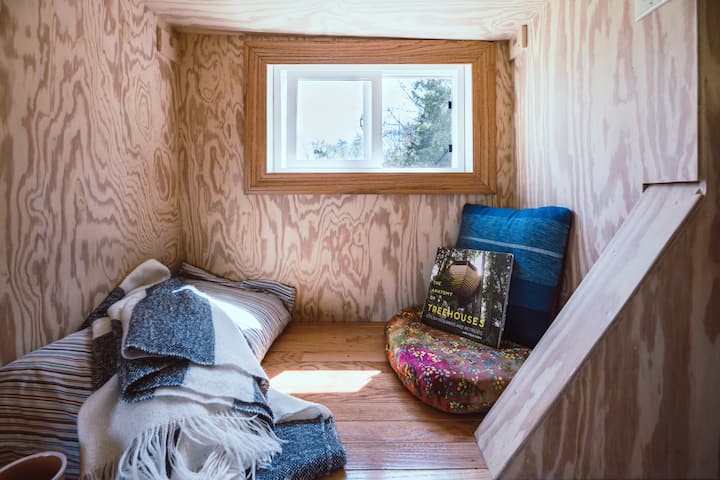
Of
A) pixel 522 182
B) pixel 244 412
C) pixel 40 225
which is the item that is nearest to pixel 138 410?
pixel 244 412

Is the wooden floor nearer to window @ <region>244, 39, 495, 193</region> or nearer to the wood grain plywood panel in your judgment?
the wood grain plywood panel

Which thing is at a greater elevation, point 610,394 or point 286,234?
point 286,234

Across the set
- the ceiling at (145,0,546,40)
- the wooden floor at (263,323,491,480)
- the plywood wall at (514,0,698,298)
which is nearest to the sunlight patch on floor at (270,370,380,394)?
the wooden floor at (263,323,491,480)

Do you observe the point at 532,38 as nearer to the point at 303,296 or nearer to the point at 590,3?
the point at 590,3

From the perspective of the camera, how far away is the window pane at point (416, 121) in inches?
62.6

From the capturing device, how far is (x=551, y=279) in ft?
3.47

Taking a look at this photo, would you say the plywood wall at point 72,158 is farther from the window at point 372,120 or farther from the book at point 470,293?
the book at point 470,293

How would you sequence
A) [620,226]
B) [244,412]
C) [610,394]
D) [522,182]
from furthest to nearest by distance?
[522,182] < [620,226] < [244,412] < [610,394]

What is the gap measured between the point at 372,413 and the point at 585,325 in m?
0.55

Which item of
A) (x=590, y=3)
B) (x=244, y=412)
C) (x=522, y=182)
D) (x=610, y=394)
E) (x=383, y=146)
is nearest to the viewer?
(x=610, y=394)

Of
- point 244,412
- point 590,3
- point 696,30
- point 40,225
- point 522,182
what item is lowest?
point 244,412

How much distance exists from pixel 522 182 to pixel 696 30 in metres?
0.79

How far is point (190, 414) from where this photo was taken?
27.2 inches

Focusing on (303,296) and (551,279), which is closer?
(551,279)
